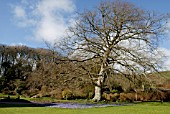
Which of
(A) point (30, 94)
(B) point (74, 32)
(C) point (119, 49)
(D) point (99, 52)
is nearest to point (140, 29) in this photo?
(C) point (119, 49)

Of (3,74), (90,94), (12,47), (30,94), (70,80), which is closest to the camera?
(70,80)

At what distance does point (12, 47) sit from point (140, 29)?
30.0 metres

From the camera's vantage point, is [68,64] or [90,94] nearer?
[68,64]

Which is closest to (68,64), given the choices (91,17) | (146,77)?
Answer: (91,17)

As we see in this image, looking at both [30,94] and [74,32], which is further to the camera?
[30,94]

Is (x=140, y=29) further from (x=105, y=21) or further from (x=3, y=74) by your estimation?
(x=3, y=74)

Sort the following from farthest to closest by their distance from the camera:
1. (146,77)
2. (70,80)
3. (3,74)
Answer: (3,74) < (70,80) < (146,77)

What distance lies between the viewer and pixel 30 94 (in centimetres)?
3641

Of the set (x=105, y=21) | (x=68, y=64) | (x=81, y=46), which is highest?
(x=105, y=21)

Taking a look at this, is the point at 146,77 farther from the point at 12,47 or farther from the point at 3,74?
the point at 12,47

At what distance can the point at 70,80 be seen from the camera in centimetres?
2783

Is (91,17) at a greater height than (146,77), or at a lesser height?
greater

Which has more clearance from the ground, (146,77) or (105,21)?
(105,21)

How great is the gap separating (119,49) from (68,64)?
5387 millimetres
